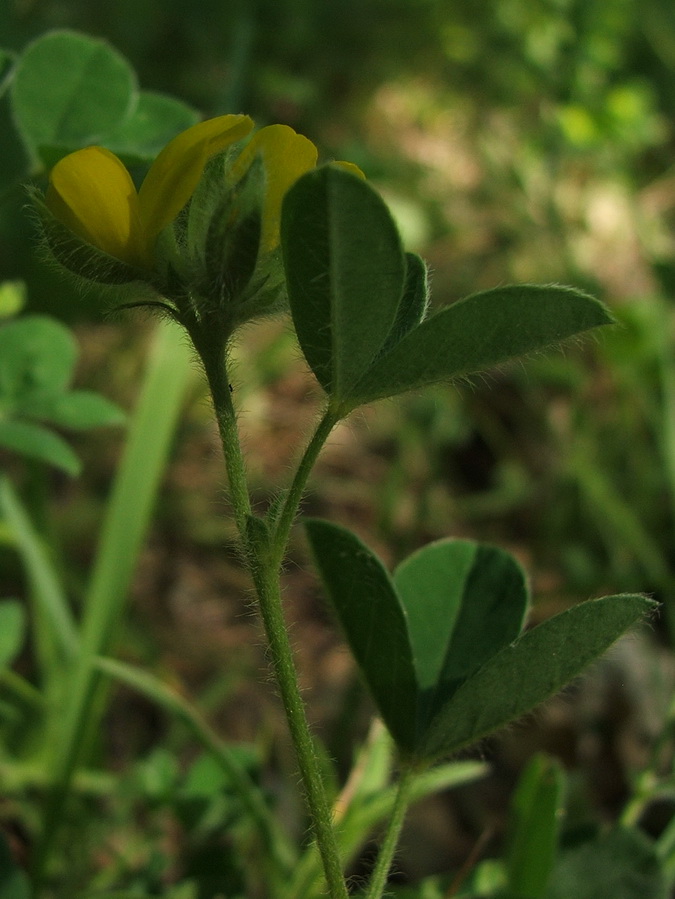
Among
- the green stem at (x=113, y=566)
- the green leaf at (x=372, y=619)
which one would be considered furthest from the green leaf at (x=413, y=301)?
the green stem at (x=113, y=566)

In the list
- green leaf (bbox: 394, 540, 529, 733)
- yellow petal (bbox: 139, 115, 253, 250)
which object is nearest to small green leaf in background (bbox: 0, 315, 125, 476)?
green leaf (bbox: 394, 540, 529, 733)

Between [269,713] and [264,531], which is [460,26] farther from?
[264,531]

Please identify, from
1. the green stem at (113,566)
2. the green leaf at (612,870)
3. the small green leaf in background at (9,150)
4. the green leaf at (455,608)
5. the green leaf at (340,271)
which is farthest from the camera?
the green stem at (113,566)

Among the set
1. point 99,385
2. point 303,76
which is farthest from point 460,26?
point 99,385

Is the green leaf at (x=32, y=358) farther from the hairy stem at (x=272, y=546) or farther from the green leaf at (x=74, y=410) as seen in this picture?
the hairy stem at (x=272, y=546)

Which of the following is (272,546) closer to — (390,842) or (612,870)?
(390,842)

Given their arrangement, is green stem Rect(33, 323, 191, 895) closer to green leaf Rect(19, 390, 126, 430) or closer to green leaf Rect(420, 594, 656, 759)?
green leaf Rect(19, 390, 126, 430)

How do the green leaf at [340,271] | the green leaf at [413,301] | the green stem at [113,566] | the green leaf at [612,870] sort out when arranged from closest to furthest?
the green leaf at [340,271], the green leaf at [413,301], the green leaf at [612,870], the green stem at [113,566]
